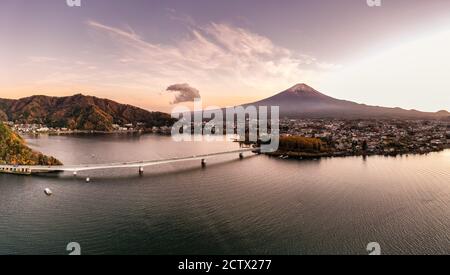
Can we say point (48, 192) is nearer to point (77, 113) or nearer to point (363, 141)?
point (363, 141)

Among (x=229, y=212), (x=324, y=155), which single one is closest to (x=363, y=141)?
(x=324, y=155)

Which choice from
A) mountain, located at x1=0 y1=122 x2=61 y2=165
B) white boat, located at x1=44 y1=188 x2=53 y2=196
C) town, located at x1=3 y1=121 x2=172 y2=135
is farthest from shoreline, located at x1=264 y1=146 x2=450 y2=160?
town, located at x1=3 y1=121 x2=172 y2=135

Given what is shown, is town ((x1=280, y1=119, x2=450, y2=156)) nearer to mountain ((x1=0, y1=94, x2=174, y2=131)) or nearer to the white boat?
the white boat

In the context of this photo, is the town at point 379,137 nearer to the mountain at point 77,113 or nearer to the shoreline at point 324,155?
the shoreline at point 324,155

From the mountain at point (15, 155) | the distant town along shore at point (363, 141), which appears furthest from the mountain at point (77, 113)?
the mountain at point (15, 155)

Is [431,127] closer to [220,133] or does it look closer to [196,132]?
[220,133]

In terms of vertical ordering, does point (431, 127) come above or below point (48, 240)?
above
